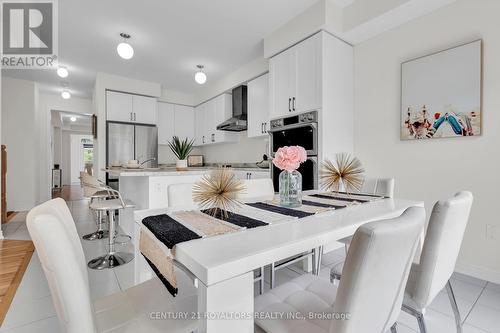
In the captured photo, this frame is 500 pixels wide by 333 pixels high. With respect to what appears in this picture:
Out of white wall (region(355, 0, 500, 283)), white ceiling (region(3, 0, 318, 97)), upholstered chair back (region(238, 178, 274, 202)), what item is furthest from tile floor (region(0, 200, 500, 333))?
white ceiling (region(3, 0, 318, 97))

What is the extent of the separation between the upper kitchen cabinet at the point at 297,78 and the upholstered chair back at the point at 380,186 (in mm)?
1067

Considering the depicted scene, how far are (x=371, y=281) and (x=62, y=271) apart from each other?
0.78 metres

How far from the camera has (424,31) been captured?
2.34 meters

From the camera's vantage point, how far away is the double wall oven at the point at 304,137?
2.69m

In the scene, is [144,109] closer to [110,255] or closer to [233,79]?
[233,79]

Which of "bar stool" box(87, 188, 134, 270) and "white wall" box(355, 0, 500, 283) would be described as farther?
"bar stool" box(87, 188, 134, 270)

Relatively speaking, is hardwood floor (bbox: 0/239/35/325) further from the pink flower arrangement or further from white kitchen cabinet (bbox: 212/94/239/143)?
white kitchen cabinet (bbox: 212/94/239/143)

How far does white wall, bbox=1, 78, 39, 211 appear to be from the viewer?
4727 millimetres

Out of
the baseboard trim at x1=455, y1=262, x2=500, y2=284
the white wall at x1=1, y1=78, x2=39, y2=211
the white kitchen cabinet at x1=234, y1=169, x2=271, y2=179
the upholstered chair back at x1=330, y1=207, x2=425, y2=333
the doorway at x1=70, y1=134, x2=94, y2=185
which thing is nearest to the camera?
the upholstered chair back at x1=330, y1=207, x2=425, y2=333

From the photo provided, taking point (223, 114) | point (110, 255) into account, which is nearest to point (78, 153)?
point (223, 114)

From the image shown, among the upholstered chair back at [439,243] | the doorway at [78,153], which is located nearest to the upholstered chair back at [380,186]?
the upholstered chair back at [439,243]

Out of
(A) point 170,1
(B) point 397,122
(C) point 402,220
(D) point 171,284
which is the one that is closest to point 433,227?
(C) point 402,220

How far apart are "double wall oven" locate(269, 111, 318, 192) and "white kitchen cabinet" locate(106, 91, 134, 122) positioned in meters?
3.20

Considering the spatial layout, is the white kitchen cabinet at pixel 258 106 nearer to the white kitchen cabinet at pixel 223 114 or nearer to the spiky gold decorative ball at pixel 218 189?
the white kitchen cabinet at pixel 223 114
